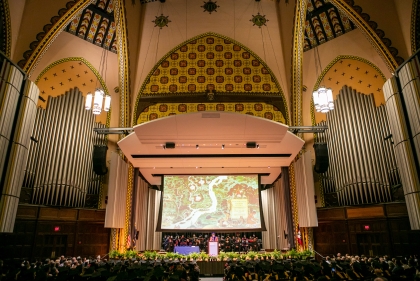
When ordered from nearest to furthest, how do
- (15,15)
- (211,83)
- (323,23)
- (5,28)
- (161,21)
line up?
(5,28)
(15,15)
(323,23)
(161,21)
(211,83)

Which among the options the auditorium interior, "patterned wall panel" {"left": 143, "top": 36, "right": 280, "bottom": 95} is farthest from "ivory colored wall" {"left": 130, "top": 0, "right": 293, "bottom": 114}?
"patterned wall panel" {"left": 143, "top": 36, "right": 280, "bottom": 95}

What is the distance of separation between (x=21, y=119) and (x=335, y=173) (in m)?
12.9

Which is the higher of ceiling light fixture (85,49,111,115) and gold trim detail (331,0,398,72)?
gold trim detail (331,0,398,72)

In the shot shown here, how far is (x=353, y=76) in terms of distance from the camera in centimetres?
1477

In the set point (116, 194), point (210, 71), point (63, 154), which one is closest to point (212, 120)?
point (210, 71)

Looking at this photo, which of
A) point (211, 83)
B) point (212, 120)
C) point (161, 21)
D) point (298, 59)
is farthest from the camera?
point (211, 83)

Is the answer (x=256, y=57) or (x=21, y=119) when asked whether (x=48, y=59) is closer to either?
(x=21, y=119)


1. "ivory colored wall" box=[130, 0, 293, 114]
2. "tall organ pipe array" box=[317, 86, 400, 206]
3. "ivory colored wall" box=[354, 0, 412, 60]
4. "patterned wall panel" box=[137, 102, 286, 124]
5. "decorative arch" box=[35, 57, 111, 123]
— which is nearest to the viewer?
"ivory colored wall" box=[354, 0, 412, 60]

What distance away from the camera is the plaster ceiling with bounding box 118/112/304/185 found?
485 inches

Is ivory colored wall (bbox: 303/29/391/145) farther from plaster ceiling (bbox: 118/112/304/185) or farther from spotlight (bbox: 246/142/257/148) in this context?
spotlight (bbox: 246/142/257/148)

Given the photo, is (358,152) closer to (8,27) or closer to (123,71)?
(123,71)

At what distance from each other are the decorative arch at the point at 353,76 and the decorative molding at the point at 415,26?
3897 mm

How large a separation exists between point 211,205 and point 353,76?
986 centimetres

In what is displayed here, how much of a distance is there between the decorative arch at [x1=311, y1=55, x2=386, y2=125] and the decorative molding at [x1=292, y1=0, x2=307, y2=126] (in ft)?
3.65
